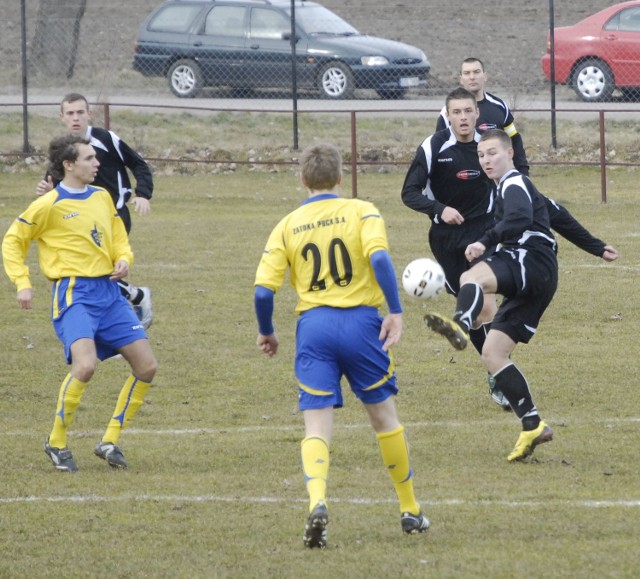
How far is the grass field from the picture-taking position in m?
5.53

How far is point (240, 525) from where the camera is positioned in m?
5.98

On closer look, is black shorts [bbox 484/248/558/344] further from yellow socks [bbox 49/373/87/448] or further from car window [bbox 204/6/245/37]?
car window [bbox 204/6/245/37]

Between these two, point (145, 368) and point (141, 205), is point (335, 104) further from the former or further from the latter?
point (145, 368)

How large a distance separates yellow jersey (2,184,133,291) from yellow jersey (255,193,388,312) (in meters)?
1.78

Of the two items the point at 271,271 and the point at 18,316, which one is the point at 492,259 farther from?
the point at 18,316

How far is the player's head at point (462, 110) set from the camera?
8.34m

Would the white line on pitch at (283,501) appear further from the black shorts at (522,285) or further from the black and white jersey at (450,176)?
the black and white jersey at (450,176)

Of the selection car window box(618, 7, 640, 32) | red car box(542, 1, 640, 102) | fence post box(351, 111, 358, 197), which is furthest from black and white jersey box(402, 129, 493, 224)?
car window box(618, 7, 640, 32)

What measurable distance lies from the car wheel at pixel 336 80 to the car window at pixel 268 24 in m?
1.01

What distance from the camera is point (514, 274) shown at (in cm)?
704

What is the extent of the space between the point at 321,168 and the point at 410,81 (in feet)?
53.5

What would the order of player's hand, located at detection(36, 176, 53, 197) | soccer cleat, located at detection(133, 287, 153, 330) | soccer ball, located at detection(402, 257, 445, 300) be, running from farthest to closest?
1. soccer cleat, located at detection(133, 287, 153, 330)
2. player's hand, located at detection(36, 176, 53, 197)
3. soccer ball, located at detection(402, 257, 445, 300)

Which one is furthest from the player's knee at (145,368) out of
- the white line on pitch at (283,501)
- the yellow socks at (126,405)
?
the white line on pitch at (283,501)

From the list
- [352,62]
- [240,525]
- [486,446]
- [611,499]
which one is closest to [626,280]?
[486,446]
